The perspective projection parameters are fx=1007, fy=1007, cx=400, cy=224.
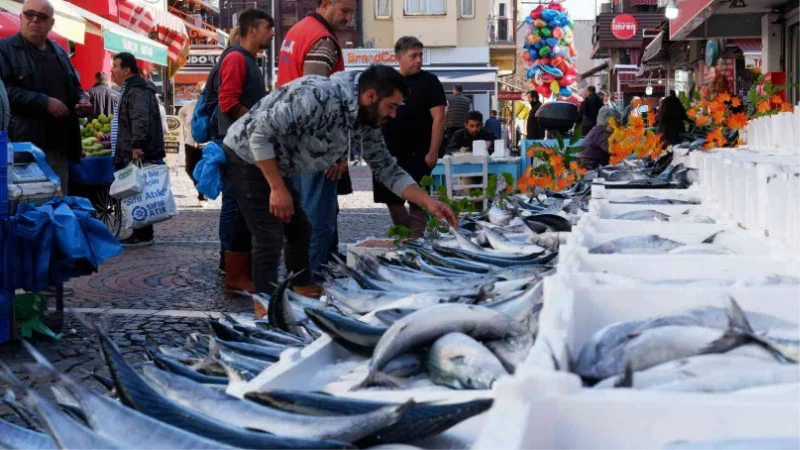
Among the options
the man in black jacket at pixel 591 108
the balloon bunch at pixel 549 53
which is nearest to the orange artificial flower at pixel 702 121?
the man in black jacket at pixel 591 108

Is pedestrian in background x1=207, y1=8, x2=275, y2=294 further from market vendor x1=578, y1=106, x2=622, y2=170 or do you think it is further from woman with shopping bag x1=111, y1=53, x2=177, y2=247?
market vendor x1=578, y1=106, x2=622, y2=170

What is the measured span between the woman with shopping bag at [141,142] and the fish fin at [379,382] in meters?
7.87

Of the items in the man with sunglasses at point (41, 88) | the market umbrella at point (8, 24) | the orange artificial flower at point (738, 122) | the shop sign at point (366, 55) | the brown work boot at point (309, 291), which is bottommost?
the brown work boot at point (309, 291)

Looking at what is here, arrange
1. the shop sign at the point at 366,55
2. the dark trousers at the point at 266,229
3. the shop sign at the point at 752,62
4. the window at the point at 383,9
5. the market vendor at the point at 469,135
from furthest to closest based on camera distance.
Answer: the window at the point at 383,9 → the shop sign at the point at 366,55 → the shop sign at the point at 752,62 → the market vendor at the point at 469,135 → the dark trousers at the point at 266,229

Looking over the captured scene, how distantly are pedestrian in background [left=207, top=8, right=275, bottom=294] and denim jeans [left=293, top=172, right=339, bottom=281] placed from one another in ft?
2.51

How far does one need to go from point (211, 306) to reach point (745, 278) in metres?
4.57

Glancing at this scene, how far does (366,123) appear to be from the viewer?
5.12 m

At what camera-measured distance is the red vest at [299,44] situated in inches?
251

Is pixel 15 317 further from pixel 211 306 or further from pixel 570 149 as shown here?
pixel 570 149

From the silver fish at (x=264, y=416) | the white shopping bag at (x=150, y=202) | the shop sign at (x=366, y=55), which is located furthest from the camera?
the shop sign at (x=366, y=55)

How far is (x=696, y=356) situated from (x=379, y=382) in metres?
0.68

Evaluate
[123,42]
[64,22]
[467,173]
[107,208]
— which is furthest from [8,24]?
[467,173]

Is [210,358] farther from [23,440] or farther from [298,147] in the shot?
[298,147]

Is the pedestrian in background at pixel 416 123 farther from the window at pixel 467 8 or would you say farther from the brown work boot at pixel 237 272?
the window at pixel 467 8
